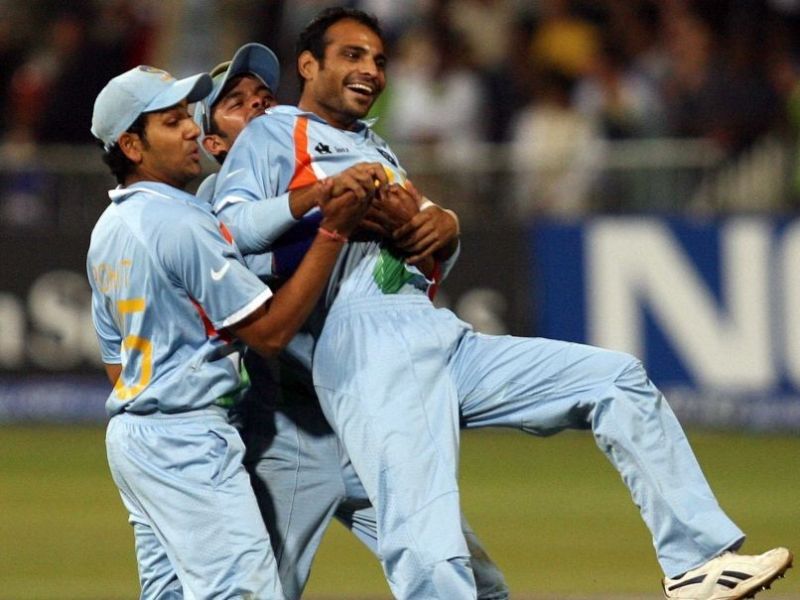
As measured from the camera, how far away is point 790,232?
40.0ft

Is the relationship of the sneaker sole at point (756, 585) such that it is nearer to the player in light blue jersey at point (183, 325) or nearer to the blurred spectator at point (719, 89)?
the player in light blue jersey at point (183, 325)

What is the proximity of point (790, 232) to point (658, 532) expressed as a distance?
288 inches

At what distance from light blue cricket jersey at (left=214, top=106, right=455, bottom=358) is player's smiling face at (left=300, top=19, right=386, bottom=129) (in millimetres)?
138

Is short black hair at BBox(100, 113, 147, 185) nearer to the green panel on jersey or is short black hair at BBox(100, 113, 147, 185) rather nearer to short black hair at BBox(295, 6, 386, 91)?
short black hair at BBox(295, 6, 386, 91)

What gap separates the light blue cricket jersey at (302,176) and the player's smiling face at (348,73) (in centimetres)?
14

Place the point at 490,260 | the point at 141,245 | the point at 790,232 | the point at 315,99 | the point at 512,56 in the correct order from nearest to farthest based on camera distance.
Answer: the point at 141,245
the point at 315,99
the point at 790,232
the point at 490,260
the point at 512,56

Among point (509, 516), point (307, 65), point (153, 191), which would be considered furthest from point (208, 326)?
point (509, 516)

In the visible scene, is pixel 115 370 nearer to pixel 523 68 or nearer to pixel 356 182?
pixel 356 182

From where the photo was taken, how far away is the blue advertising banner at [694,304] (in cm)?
1219

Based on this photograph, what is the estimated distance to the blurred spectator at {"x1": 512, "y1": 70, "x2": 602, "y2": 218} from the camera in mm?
12688

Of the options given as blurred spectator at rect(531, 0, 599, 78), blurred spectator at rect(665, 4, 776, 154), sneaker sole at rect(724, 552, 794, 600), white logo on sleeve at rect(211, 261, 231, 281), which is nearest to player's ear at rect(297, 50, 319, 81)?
white logo on sleeve at rect(211, 261, 231, 281)

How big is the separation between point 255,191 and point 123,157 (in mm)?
427

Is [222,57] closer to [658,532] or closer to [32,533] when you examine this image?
[32,533]

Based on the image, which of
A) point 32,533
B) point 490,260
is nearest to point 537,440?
point 490,260
